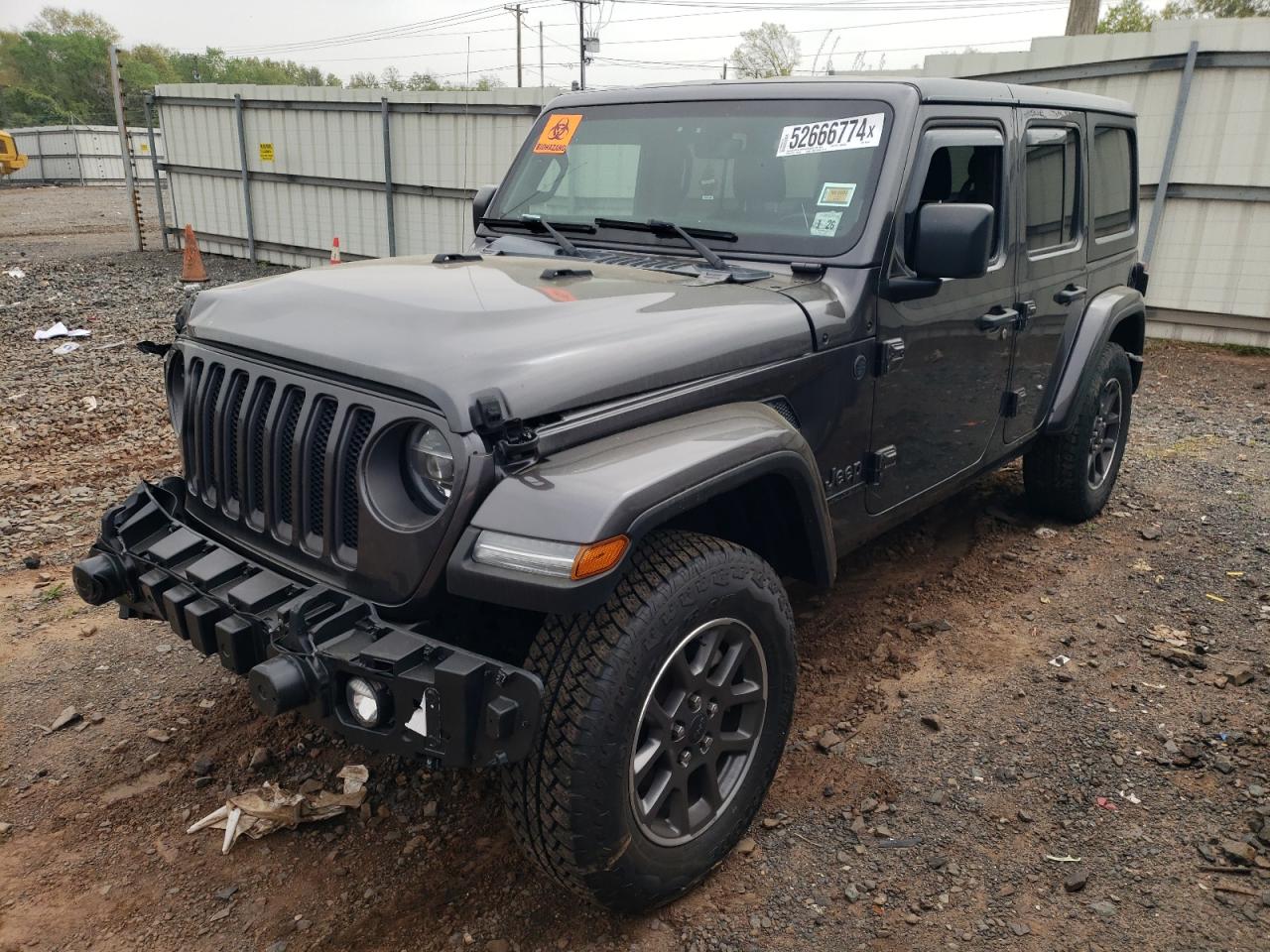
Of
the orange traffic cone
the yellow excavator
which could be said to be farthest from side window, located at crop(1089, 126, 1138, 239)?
the yellow excavator

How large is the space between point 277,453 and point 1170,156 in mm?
9273

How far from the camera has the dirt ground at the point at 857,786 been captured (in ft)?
8.29

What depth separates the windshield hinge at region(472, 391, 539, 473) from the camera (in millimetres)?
2139

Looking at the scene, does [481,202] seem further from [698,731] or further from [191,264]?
[191,264]

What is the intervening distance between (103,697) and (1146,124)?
9680 mm

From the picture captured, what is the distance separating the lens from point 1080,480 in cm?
489

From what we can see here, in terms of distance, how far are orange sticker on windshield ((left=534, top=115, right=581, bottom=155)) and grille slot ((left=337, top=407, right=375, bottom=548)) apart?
2.03 m

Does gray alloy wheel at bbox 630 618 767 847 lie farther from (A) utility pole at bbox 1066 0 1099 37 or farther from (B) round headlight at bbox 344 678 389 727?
(A) utility pole at bbox 1066 0 1099 37

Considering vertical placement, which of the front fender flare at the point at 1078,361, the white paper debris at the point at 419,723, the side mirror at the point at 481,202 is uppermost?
the side mirror at the point at 481,202

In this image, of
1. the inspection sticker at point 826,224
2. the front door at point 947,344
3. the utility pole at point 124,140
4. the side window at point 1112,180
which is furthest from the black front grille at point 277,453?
the utility pole at point 124,140

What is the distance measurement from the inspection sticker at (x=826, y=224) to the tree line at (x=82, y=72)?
49.0 meters

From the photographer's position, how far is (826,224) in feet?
10.6

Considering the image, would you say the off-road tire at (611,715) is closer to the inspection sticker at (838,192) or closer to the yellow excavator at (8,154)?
the inspection sticker at (838,192)

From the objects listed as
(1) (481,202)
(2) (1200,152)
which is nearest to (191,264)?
(1) (481,202)
